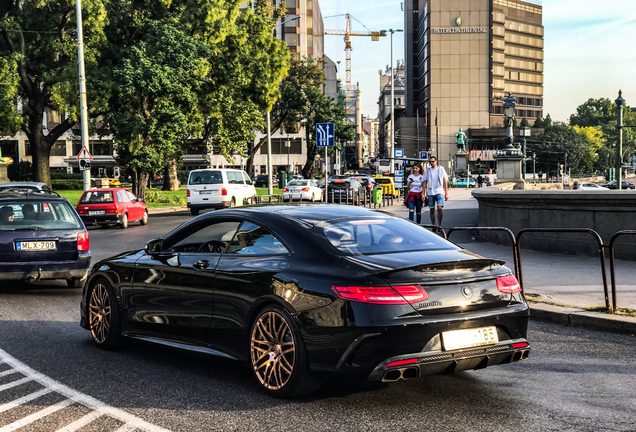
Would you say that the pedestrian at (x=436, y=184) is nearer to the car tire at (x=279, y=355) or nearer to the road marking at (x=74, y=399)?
the road marking at (x=74, y=399)

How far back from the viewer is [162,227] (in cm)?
2481

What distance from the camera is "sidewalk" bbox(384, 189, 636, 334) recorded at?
7.82 meters

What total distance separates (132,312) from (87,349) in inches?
28.7

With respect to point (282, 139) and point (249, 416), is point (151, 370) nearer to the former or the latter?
point (249, 416)

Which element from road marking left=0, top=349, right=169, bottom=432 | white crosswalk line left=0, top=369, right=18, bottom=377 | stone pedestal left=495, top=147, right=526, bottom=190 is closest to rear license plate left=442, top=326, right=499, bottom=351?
road marking left=0, top=349, right=169, bottom=432

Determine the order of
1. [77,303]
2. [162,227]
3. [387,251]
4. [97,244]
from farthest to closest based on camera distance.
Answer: [162,227], [97,244], [77,303], [387,251]

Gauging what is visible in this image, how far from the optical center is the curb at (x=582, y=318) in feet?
24.7

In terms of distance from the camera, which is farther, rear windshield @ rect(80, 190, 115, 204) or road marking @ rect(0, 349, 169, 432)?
rear windshield @ rect(80, 190, 115, 204)

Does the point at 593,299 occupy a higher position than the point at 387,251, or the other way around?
the point at 387,251

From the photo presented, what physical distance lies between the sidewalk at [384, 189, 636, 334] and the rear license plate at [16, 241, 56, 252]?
260 inches

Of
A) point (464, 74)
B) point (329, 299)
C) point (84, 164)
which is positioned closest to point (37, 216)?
point (329, 299)

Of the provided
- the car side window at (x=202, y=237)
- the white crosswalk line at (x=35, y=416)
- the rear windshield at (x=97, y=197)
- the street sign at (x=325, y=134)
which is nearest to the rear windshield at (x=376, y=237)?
the car side window at (x=202, y=237)

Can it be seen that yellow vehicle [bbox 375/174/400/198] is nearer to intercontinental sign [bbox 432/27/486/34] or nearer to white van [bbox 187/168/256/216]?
white van [bbox 187/168/256/216]

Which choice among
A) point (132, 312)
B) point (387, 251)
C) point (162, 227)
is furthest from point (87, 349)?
point (162, 227)
